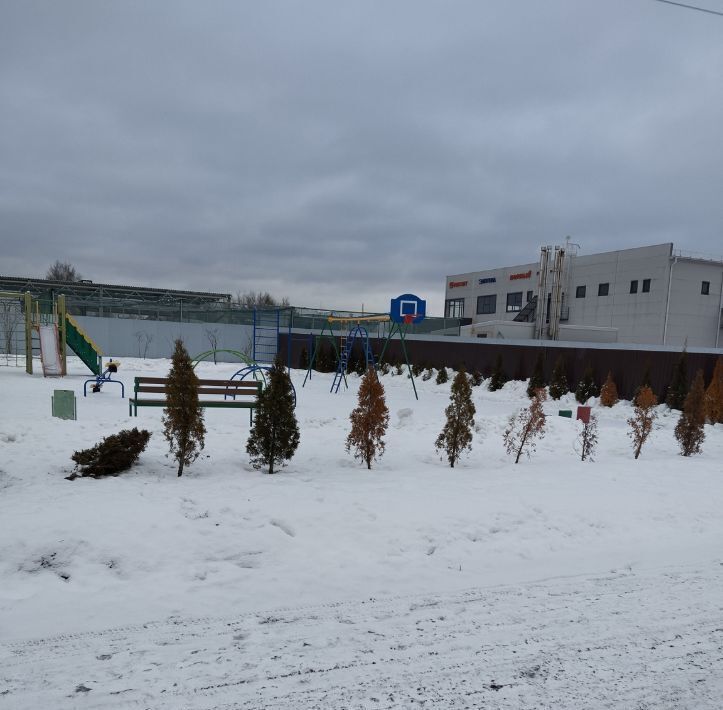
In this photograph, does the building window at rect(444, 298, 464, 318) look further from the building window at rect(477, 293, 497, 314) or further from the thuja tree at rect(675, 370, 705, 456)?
the thuja tree at rect(675, 370, 705, 456)

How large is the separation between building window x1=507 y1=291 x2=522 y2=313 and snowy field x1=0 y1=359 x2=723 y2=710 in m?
35.8

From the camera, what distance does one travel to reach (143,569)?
379 centimetres

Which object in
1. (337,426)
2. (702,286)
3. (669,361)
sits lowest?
(337,426)

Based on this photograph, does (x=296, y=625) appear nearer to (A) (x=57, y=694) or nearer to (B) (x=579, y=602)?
(A) (x=57, y=694)

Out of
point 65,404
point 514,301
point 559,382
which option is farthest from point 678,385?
point 514,301

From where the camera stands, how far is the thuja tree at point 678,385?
591 inches

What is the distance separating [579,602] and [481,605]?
2.43ft

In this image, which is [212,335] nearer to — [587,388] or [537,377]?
[537,377]

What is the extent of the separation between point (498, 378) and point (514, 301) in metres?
23.5

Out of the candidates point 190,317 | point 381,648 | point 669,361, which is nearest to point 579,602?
point 381,648

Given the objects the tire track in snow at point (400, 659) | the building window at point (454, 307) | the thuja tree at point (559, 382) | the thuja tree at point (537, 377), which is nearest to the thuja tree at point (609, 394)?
the thuja tree at point (559, 382)

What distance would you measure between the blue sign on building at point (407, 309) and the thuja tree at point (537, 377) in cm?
541

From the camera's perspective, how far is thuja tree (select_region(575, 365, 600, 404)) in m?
17.4

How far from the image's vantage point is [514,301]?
41938 mm
